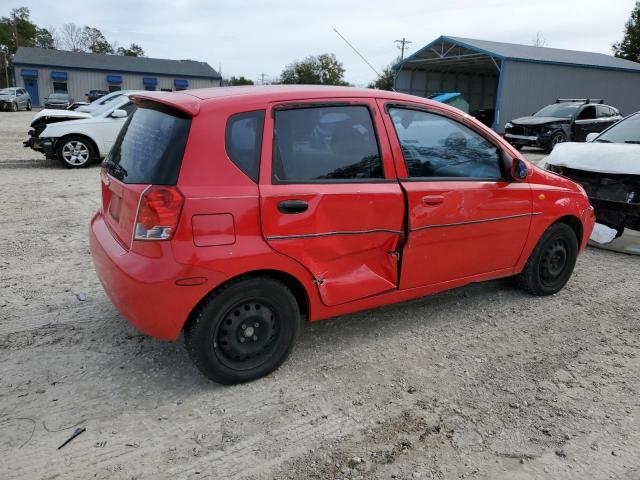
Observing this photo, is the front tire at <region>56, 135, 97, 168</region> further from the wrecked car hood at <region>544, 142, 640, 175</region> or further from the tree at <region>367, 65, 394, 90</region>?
A: the tree at <region>367, 65, 394, 90</region>

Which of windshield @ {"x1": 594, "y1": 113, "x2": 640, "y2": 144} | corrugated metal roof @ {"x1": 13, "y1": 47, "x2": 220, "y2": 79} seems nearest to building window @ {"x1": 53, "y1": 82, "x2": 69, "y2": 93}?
corrugated metal roof @ {"x1": 13, "y1": 47, "x2": 220, "y2": 79}

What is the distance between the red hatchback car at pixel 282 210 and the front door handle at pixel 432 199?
11mm

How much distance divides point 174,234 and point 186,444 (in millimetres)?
1086

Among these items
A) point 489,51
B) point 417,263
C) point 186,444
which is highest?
point 489,51

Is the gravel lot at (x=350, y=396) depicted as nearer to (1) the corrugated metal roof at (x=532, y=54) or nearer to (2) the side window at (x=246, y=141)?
(2) the side window at (x=246, y=141)

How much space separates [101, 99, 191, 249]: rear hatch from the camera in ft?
9.18

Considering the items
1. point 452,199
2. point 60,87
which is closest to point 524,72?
point 452,199

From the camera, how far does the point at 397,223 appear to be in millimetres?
3438

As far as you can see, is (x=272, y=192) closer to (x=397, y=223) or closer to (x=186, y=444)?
(x=397, y=223)

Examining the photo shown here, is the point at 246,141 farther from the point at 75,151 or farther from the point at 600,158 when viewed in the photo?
the point at 75,151

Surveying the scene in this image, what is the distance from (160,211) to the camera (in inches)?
107

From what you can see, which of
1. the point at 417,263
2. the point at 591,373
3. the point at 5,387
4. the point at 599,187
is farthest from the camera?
the point at 599,187

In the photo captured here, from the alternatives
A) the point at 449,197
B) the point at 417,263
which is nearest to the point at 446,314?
the point at 417,263

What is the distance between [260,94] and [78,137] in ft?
30.3
